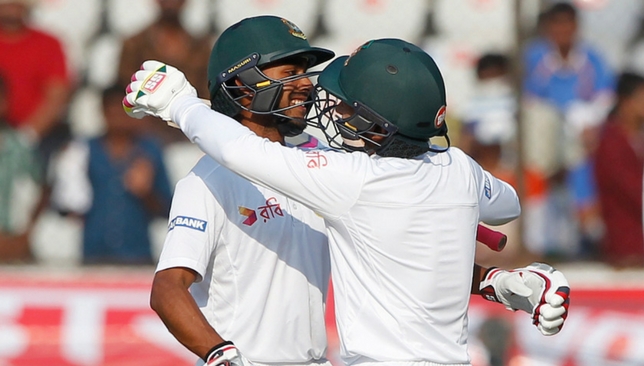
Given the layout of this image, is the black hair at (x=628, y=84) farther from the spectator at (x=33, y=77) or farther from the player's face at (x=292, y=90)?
the player's face at (x=292, y=90)

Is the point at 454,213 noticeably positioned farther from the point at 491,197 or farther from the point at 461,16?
the point at 461,16

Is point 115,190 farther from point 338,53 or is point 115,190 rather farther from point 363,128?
point 363,128

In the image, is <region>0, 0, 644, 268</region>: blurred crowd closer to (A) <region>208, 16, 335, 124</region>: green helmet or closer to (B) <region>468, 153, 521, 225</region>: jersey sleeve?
(B) <region>468, 153, 521, 225</region>: jersey sleeve

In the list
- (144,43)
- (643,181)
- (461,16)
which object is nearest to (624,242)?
(643,181)

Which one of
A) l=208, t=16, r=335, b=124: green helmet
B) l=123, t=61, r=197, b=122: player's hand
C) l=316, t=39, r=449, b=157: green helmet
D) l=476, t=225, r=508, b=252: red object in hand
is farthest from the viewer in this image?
l=476, t=225, r=508, b=252: red object in hand

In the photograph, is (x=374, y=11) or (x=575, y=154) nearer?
(x=575, y=154)

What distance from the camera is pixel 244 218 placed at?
322cm

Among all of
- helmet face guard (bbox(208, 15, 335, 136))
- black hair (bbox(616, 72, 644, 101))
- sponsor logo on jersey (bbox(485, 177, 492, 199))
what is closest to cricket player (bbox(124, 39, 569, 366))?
sponsor logo on jersey (bbox(485, 177, 492, 199))

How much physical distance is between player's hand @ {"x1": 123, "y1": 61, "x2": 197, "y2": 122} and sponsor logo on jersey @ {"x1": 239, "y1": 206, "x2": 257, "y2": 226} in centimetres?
39

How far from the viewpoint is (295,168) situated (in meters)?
2.80

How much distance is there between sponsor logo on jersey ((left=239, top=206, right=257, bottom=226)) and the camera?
127 inches

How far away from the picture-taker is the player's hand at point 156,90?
3.00m

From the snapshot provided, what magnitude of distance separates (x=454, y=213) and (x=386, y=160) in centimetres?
26

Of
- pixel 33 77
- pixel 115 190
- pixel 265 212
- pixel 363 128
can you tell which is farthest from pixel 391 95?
pixel 33 77
